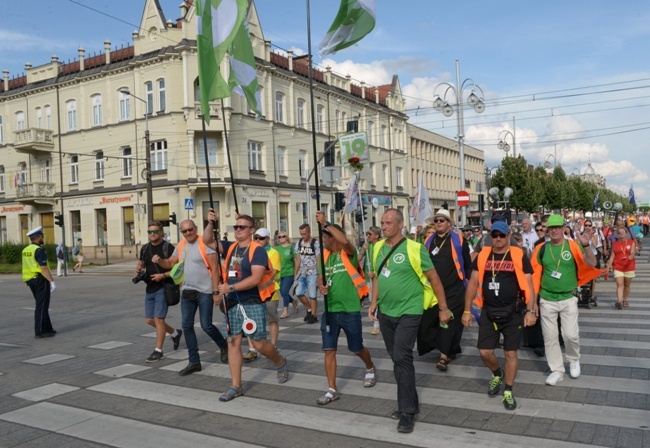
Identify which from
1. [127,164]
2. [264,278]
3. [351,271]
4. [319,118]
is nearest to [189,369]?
[264,278]

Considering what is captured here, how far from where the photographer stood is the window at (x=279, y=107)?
40425 mm

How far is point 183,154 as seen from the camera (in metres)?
35.3

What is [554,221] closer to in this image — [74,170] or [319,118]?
[319,118]

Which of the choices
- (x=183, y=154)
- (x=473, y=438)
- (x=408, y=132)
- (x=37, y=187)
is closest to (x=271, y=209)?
(x=183, y=154)

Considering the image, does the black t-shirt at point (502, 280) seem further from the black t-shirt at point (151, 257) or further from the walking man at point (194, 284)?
the black t-shirt at point (151, 257)

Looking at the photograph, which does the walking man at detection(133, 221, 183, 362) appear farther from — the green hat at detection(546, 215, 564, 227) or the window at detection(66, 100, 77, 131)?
the window at detection(66, 100, 77, 131)

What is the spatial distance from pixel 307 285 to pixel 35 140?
36184mm

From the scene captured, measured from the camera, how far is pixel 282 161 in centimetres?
4122

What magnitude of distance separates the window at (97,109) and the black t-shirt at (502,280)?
37901 millimetres

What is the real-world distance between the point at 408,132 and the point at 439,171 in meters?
9.53

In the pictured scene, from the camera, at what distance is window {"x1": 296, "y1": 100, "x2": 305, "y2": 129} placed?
140ft

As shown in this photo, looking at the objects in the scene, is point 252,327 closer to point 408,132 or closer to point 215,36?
point 215,36

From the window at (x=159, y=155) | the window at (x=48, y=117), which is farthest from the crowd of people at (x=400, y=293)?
the window at (x=48, y=117)

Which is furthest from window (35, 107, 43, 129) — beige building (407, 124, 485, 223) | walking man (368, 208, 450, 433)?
walking man (368, 208, 450, 433)
